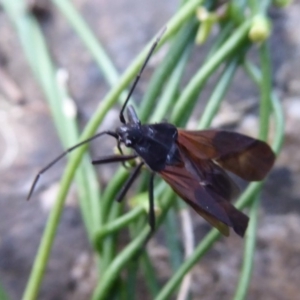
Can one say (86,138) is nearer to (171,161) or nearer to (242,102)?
(171,161)

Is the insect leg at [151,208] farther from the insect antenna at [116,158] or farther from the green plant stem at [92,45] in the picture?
the green plant stem at [92,45]

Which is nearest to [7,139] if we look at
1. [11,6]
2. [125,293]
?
[11,6]

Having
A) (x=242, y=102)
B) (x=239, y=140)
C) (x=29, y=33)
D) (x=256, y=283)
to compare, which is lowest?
(x=256, y=283)

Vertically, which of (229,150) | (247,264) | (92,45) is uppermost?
(92,45)

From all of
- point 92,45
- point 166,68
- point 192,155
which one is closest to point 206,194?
point 192,155

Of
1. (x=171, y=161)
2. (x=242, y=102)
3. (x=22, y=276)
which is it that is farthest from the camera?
(x=242, y=102)

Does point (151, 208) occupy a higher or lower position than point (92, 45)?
lower

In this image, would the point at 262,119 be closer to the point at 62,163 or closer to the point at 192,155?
the point at 192,155
